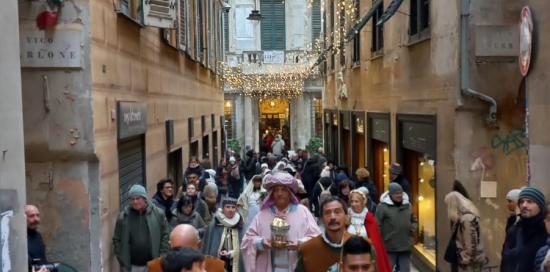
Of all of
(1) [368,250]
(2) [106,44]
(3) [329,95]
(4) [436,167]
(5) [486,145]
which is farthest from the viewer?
(3) [329,95]

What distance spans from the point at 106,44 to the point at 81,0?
93 cm

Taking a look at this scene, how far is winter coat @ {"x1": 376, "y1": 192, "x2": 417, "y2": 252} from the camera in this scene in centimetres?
956

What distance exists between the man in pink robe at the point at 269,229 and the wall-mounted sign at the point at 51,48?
253cm

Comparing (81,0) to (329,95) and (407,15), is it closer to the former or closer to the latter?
(407,15)

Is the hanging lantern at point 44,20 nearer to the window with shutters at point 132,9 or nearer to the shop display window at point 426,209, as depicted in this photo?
the window with shutters at point 132,9

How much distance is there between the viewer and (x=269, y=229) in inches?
248

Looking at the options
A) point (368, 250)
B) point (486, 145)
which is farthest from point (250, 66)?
point (368, 250)

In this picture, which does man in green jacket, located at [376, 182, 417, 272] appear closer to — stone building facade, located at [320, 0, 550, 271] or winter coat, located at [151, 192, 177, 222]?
stone building facade, located at [320, 0, 550, 271]

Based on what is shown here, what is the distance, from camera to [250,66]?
36812 mm

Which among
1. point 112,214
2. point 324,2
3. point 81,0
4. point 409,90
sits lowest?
point 112,214

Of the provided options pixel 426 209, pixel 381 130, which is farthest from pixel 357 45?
pixel 426 209

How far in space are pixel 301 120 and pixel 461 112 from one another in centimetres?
2833

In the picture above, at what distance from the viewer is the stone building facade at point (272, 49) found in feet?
122

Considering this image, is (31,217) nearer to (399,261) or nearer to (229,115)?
(399,261)
